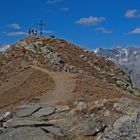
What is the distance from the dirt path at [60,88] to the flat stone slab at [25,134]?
51.7ft

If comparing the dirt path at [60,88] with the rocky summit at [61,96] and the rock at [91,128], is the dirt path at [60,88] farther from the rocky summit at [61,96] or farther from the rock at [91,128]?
the rock at [91,128]

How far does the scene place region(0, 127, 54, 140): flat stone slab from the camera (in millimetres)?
26281

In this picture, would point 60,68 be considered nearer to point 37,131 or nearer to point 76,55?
point 76,55

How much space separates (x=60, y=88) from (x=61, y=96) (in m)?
4.93

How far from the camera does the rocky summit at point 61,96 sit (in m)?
26.5

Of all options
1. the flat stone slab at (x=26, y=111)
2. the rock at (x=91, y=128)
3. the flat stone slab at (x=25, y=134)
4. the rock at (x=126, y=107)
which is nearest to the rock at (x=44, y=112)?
the flat stone slab at (x=26, y=111)

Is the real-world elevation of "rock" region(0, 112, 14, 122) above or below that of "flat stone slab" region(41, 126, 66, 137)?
above

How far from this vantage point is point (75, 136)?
2642 cm

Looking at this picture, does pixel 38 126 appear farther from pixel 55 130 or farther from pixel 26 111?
pixel 26 111

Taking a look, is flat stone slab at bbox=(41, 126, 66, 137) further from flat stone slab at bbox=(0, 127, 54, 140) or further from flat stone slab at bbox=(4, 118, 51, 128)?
flat stone slab at bbox=(4, 118, 51, 128)

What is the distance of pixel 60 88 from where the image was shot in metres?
52.3

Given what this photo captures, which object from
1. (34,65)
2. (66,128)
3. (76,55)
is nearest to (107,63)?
(76,55)

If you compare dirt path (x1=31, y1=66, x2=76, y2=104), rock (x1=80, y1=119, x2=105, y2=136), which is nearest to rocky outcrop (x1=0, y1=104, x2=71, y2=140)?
rock (x1=80, y1=119, x2=105, y2=136)

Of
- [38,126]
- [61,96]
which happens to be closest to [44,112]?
[38,126]
